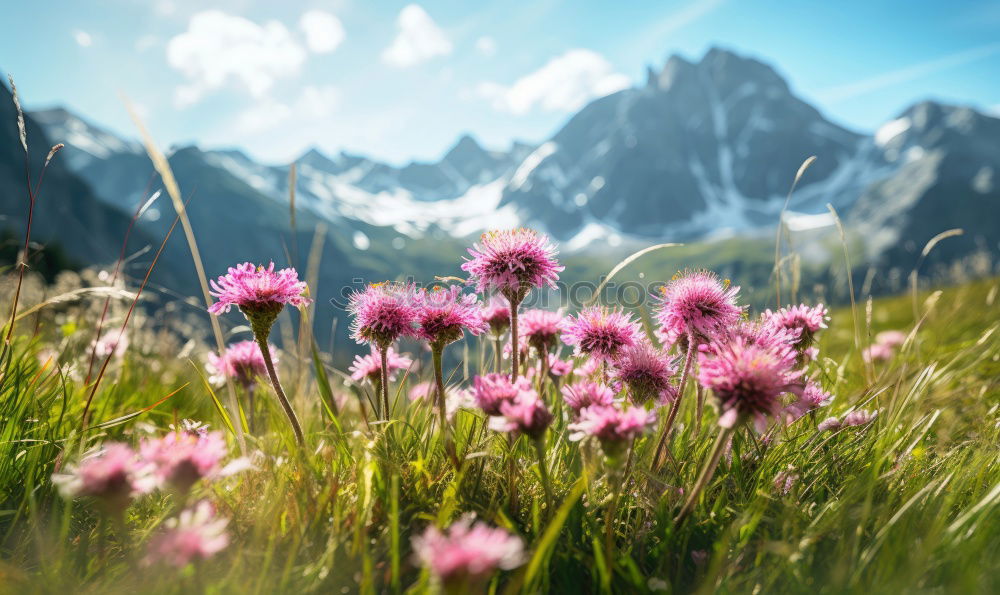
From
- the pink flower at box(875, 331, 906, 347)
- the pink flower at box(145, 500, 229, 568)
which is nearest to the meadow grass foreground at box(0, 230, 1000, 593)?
the pink flower at box(145, 500, 229, 568)

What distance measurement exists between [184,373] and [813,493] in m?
7.06

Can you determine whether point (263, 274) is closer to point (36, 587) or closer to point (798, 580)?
point (36, 587)

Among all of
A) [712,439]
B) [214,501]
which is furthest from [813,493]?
[214,501]

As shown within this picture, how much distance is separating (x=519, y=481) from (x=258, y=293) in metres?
1.78

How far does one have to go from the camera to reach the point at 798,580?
2.14 m

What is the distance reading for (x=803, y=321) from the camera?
3625 millimetres

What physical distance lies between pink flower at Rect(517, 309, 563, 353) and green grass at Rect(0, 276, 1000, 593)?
0.66m

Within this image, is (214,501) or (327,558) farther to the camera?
(214,501)

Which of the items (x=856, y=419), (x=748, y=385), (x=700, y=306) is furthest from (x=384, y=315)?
(x=856, y=419)

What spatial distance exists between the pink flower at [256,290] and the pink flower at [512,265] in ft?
3.32

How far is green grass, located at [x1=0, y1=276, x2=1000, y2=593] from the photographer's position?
2.09 m

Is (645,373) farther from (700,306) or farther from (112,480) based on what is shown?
(112,480)

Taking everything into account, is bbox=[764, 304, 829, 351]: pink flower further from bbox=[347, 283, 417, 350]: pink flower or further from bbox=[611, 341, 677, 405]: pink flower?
bbox=[347, 283, 417, 350]: pink flower

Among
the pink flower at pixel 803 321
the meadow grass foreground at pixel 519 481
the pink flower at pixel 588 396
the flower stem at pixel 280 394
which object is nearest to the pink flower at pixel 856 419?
the meadow grass foreground at pixel 519 481
